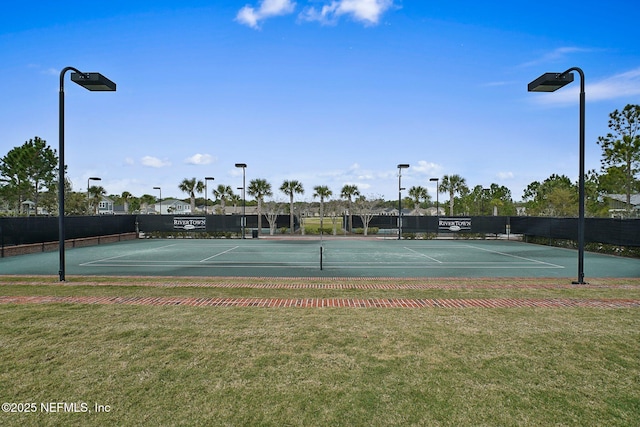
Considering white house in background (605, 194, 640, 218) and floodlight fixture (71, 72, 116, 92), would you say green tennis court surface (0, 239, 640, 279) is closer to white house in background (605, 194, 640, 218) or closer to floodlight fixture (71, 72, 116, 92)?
floodlight fixture (71, 72, 116, 92)

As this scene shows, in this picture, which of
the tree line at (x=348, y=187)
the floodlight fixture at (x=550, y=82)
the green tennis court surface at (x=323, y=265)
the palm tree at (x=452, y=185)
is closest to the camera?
the floodlight fixture at (x=550, y=82)

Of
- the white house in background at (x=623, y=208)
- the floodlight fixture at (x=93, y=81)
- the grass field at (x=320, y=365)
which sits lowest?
the grass field at (x=320, y=365)

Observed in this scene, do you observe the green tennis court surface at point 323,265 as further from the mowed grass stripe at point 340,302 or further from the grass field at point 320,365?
the grass field at point 320,365

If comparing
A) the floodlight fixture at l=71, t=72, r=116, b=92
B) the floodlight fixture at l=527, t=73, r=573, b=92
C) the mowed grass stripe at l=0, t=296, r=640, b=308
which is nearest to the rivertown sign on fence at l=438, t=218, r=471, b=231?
the floodlight fixture at l=527, t=73, r=573, b=92

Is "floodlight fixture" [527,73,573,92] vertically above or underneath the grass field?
above

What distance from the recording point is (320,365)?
449 cm

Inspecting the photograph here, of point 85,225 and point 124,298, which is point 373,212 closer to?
point 85,225

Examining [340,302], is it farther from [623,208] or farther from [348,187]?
[623,208]

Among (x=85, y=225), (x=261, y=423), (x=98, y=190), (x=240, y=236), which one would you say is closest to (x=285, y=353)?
(x=261, y=423)

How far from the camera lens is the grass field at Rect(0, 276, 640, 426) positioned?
137 inches

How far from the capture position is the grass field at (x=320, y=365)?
3.48m

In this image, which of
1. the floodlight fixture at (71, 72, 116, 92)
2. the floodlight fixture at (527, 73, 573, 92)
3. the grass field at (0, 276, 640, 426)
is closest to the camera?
the grass field at (0, 276, 640, 426)

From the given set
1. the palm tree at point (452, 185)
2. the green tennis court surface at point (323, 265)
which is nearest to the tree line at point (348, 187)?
the palm tree at point (452, 185)

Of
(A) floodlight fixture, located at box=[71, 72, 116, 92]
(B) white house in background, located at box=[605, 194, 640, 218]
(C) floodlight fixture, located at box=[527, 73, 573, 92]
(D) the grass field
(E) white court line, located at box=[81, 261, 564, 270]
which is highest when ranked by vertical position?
(A) floodlight fixture, located at box=[71, 72, 116, 92]
